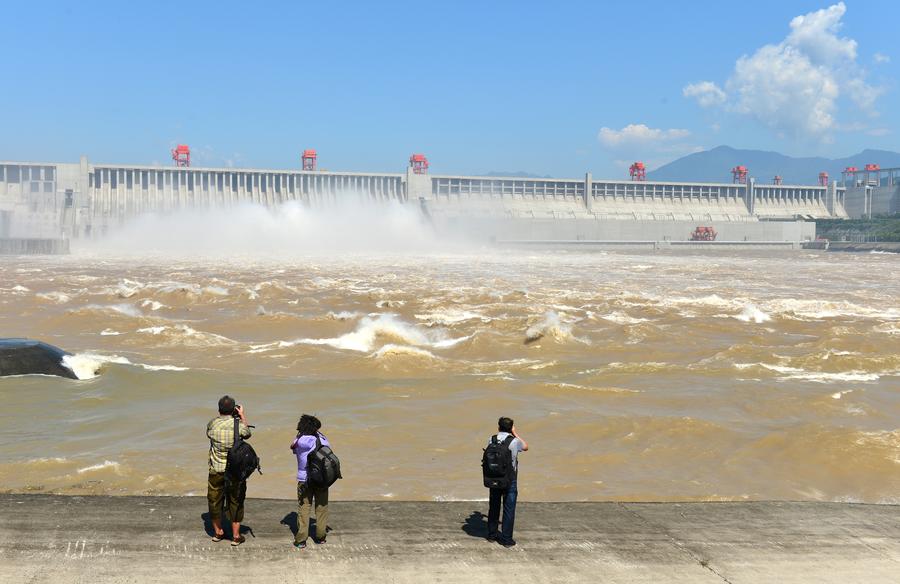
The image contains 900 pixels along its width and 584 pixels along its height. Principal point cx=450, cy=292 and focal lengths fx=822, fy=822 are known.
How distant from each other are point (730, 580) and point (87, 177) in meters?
110

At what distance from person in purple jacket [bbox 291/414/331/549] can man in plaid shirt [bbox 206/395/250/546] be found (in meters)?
0.48

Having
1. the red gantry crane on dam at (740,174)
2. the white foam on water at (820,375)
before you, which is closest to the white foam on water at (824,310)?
the white foam on water at (820,375)

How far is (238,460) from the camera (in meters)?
7.13

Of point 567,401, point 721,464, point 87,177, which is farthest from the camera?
point 87,177

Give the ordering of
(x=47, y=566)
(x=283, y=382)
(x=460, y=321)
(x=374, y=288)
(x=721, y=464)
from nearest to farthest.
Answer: (x=47, y=566), (x=721, y=464), (x=283, y=382), (x=460, y=321), (x=374, y=288)

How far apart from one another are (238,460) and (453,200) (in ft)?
389

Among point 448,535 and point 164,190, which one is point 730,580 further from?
point 164,190

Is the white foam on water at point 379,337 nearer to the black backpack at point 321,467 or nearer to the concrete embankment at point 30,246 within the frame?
the black backpack at point 321,467

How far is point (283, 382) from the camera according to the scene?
1611cm

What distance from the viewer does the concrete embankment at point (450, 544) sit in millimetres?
6645

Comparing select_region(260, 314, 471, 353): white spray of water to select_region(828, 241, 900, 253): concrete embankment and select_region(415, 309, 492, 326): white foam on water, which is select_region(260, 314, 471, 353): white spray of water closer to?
select_region(415, 309, 492, 326): white foam on water

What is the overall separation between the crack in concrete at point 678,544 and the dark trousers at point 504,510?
1.56 meters

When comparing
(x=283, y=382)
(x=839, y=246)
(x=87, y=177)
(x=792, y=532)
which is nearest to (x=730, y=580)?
(x=792, y=532)

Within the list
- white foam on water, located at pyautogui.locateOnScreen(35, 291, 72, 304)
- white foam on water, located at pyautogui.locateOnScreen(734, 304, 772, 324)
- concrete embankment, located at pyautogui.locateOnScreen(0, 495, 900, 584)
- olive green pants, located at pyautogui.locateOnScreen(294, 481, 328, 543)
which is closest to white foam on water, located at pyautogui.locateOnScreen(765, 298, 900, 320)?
white foam on water, located at pyautogui.locateOnScreen(734, 304, 772, 324)
